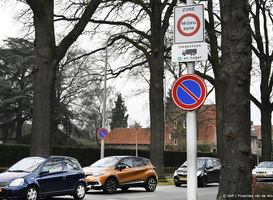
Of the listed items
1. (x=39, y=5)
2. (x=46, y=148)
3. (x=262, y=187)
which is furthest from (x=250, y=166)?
(x=39, y=5)

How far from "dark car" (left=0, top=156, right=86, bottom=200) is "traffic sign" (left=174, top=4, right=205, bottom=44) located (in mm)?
8160

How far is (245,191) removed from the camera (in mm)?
7324

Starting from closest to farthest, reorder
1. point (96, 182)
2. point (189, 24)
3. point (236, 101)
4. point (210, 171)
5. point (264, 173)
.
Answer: point (189, 24) → point (236, 101) → point (96, 182) → point (210, 171) → point (264, 173)

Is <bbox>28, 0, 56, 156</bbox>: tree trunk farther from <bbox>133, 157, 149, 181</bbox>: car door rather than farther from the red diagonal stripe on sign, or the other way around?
the red diagonal stripe on sign

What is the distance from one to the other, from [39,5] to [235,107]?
1166 centimetres

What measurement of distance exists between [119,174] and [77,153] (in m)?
16.1

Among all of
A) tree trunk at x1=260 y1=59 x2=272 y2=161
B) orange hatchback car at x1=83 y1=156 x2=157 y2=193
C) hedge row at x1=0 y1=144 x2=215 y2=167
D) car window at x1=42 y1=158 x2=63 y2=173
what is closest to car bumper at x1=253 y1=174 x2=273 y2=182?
tree trunk at x1=260 y1=59 x2=272 y2=161

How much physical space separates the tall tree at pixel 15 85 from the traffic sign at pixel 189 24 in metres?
38.8

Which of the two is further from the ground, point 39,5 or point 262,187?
point 39,5

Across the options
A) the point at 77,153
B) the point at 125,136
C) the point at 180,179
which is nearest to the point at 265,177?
the point at 180,179

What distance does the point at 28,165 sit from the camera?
14227 millimetres

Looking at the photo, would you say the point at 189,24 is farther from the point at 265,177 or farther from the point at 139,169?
the point at 265,177

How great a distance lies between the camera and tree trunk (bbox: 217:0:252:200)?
7375mm

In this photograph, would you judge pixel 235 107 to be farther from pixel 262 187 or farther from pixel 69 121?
pixel 69 121
